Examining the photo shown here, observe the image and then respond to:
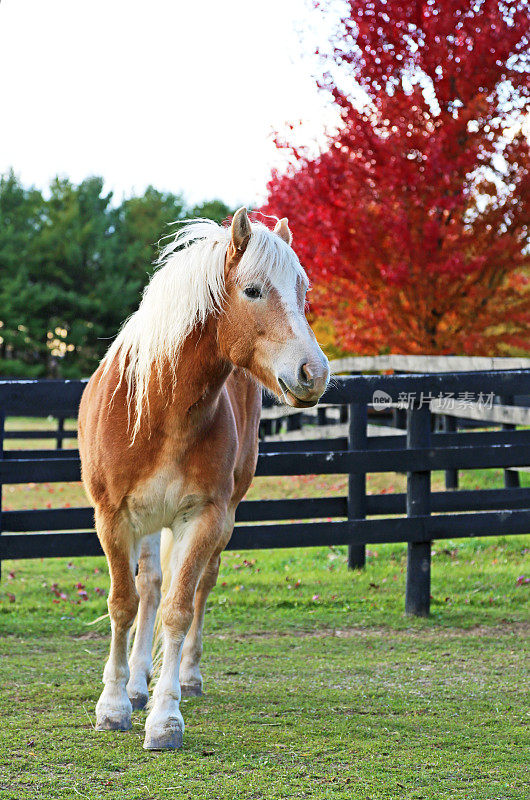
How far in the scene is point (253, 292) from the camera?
312 cm

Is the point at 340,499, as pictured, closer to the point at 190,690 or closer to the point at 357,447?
the point at 357,447

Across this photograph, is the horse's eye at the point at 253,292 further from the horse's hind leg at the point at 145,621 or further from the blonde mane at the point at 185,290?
the horse's hind leg at the point at 145,621

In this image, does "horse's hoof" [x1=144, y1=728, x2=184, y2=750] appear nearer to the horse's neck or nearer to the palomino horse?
the palomino horse

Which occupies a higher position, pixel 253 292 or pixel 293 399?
pixel 253 292

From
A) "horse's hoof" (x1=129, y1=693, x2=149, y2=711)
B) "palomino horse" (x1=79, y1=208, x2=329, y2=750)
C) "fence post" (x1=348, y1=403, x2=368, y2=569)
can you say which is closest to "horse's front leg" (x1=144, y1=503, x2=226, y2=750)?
"palomino horse" (x1=79, y1=208, x2=329, y2=750)

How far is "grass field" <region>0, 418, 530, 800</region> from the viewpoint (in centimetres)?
280

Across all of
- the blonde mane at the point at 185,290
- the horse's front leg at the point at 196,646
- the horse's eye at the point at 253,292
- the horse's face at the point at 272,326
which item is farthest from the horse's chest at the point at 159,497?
the horse's eye at the point at 253,292

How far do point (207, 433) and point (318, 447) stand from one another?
11.8 feet

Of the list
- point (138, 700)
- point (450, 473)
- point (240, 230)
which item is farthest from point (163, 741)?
point (450, 473)

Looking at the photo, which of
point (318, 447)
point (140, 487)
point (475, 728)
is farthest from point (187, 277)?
point (318, 447)

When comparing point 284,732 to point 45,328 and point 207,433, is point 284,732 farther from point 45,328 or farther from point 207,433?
point 45,328

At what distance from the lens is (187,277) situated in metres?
3.30

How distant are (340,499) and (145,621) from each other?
2291 mm

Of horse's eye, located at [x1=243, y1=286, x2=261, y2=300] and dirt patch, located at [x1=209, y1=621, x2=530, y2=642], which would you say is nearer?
horse's eye, located at [x1=243, y1=286, x2=261, y2=300]
